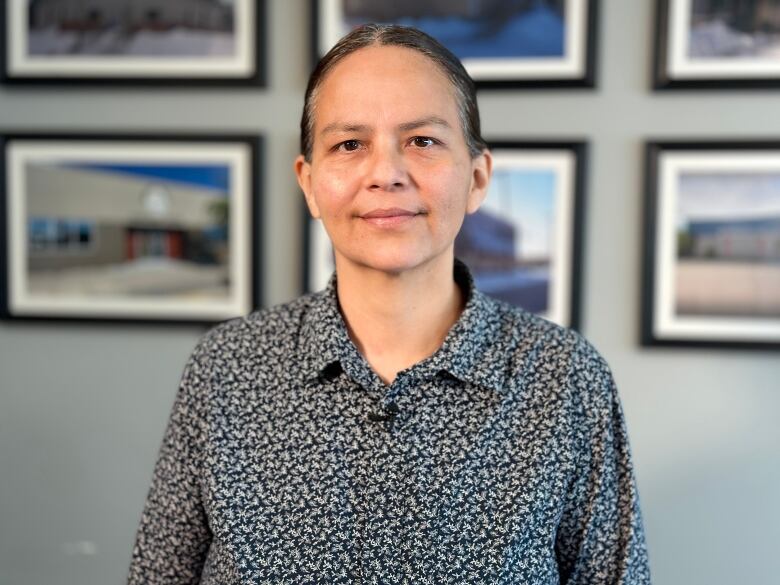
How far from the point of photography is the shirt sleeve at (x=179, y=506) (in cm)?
111

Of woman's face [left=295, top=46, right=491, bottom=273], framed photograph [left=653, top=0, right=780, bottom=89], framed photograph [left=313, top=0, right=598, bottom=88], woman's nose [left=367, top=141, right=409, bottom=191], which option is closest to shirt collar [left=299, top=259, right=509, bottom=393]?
woman's face [left=295, top=46, right=491, bottom=273]

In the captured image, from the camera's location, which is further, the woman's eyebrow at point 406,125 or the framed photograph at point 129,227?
the framed photograph at point 129,227

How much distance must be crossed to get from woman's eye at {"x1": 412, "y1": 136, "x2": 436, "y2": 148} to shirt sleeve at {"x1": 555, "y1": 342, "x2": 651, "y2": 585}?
0.36m

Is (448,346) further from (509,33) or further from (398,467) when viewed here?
(509,33)

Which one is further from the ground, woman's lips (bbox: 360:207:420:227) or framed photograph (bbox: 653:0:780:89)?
framed photograph (bbox: 653:0:780:89)

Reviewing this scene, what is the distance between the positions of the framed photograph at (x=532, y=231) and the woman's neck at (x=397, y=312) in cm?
74

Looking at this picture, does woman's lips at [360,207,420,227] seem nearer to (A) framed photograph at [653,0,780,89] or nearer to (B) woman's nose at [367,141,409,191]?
(B) woman's nose at [367,141,409,191]

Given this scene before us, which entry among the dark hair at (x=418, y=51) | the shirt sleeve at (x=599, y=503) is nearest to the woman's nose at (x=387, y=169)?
the dark hair at (x=418, y=51)

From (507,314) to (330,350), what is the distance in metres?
0.27

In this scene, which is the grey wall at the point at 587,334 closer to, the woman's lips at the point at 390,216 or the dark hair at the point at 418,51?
the dark hair at the point at 418,51

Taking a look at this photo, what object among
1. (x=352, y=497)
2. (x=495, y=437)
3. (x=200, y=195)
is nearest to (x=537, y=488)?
(x=495, y=437)

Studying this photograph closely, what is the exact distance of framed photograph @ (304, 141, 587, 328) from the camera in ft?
5.95

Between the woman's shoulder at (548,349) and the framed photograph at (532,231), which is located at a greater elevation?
the framed photograph at (532,231)

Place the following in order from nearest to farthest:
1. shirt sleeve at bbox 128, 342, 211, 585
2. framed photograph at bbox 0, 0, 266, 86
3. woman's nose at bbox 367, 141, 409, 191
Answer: woman's nose at bbox 367, 141, 409, 191
shirt sleeve at bbox 128, 342, 211, 585
framed photograph at bbox 0, 0, 266, 86
